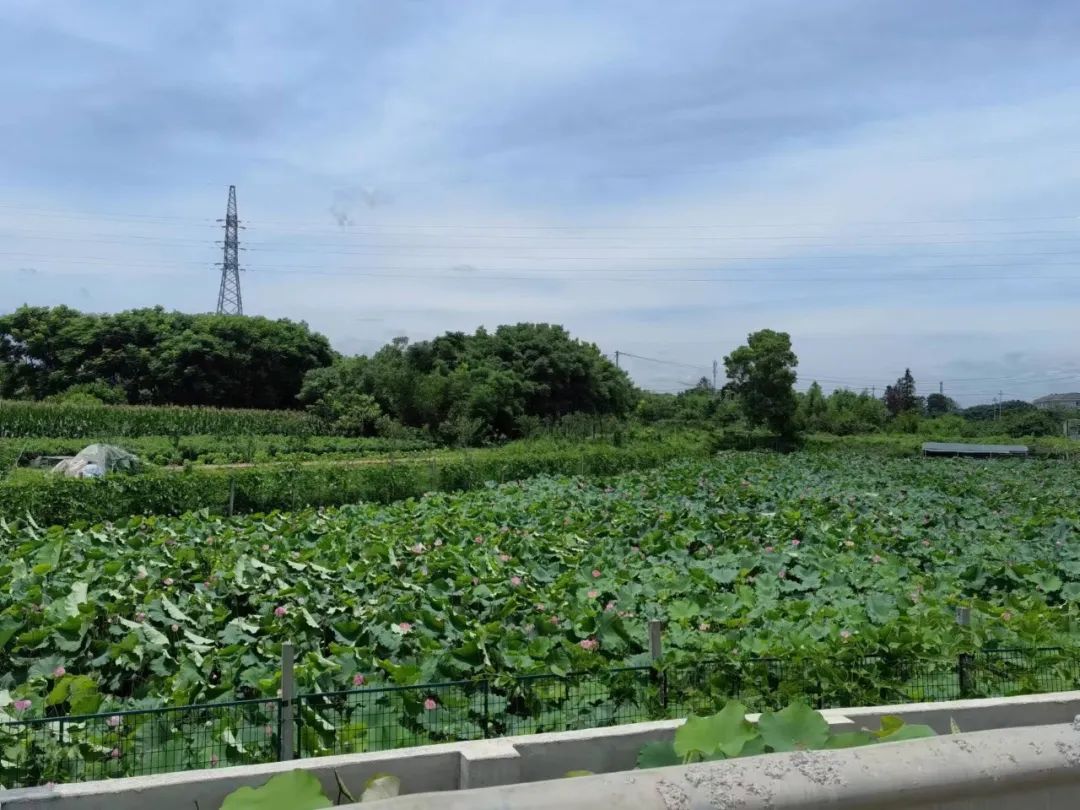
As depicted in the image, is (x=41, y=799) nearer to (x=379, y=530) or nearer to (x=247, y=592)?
(x=247, y=592)

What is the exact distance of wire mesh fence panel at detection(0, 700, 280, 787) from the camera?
12.5 feet

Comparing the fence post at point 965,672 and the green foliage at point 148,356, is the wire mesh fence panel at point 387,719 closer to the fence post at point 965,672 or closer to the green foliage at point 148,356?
the fence post at point 965,672

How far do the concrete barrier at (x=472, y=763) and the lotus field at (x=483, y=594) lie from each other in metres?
1.26

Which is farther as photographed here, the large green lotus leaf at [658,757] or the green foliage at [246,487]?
the green foliage at [246,487]

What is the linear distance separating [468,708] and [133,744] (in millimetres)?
1604

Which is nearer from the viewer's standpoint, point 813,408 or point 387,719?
point 387,719

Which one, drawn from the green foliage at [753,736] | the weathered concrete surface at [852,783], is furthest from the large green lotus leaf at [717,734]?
the weathered concrete surface at [852,783]

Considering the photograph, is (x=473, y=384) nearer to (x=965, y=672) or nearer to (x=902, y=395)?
(x=965, y=672)

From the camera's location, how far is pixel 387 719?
4418mm

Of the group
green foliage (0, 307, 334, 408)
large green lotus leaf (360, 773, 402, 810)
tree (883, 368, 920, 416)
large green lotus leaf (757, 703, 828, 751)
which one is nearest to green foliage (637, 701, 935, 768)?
large green lotus leaf (757, 703, 828, 751)

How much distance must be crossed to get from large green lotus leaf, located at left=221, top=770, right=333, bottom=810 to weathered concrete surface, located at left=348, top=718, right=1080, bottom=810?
70cm

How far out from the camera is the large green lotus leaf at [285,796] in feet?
6.97

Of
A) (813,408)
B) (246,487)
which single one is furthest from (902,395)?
(246,487)

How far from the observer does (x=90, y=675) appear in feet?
17.2
